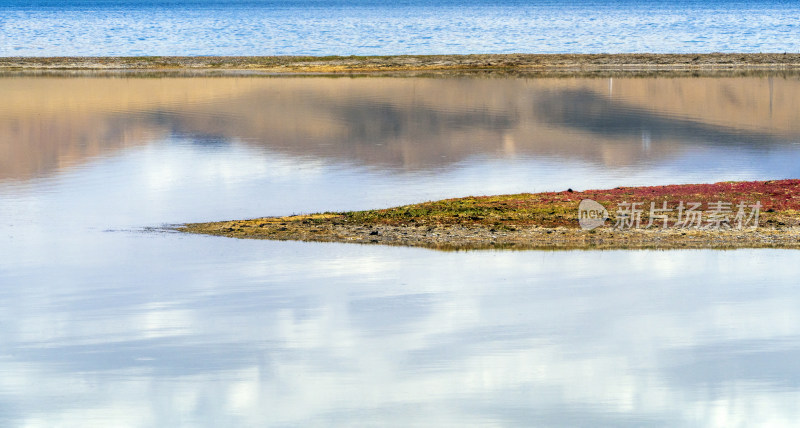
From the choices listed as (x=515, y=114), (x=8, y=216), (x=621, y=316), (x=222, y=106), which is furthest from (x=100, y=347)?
(x=222, y=106)

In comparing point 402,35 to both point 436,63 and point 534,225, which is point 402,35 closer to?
point 436,63

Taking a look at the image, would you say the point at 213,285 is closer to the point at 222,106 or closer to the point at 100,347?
the point at 100,347

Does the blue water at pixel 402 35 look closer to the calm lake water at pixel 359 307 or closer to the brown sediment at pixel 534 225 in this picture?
the calm lake water at pixel 359 307

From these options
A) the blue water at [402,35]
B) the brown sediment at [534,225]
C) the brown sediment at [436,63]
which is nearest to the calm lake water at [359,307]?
the brown sediment at [534,225]

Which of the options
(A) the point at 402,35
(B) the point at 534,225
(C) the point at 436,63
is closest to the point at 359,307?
(B) the point at 534,225

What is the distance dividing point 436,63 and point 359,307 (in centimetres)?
5975

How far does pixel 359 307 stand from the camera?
53.8 ft

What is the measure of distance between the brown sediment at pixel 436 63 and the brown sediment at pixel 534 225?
156 feet

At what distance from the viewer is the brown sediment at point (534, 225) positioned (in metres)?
21.4

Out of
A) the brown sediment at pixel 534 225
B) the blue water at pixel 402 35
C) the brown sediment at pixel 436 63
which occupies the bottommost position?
the blue water at pixel 402 35

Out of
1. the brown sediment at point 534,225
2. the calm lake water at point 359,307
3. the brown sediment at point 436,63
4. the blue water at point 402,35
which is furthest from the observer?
the blue water at point 402,35

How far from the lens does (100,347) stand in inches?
567

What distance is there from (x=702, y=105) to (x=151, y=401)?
143 ft

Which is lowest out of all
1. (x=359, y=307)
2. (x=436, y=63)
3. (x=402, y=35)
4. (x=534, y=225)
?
(x=402, y=35)
